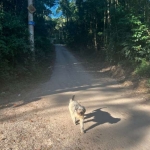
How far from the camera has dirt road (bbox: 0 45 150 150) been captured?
4520mm

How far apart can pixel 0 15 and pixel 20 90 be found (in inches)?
160

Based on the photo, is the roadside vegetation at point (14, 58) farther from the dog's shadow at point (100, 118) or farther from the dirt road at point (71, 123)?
the dog's shadow at point (100, 118)

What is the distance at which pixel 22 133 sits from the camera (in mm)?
4996

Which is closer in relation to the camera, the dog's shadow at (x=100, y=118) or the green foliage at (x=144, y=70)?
the dog's shadow at (x=100, y=118)

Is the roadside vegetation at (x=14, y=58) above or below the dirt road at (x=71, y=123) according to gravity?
above

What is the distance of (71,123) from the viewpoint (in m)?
5.64

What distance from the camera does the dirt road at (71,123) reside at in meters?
4.52

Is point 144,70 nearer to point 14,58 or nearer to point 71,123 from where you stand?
point 71,123

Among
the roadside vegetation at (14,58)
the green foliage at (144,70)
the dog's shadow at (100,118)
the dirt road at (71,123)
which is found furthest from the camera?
the green foliage at (144,70)

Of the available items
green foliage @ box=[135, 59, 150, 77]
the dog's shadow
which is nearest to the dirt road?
the dog's shadow

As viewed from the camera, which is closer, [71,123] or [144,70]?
[71,123]

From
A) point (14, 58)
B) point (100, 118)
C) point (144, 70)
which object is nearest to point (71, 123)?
point (100, 118)


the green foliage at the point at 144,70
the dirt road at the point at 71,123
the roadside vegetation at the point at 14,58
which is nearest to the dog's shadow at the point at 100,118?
the dirt road at the point at 71,123

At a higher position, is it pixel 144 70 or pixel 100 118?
pixel 144 70
